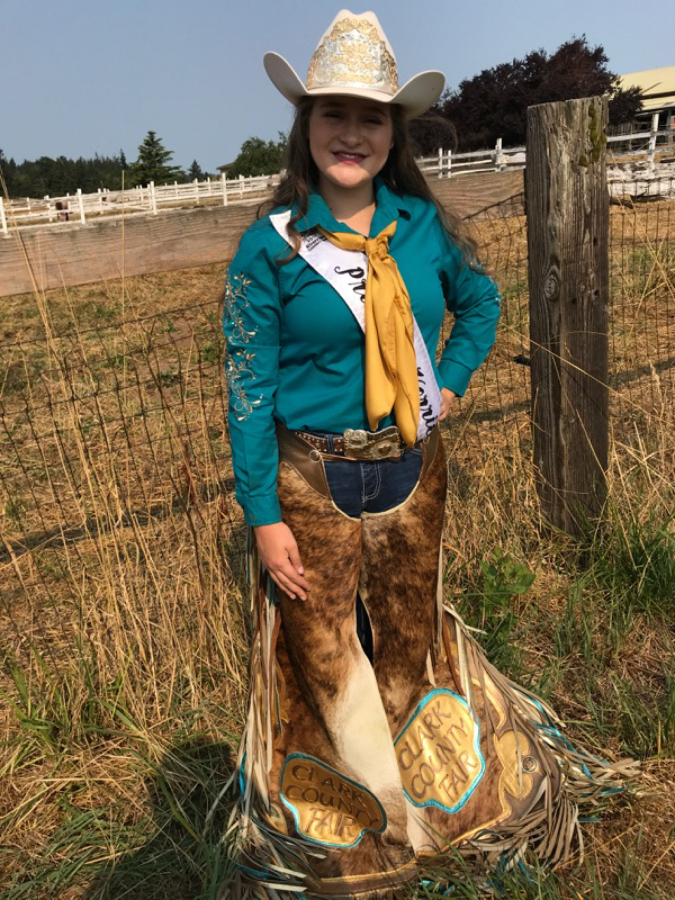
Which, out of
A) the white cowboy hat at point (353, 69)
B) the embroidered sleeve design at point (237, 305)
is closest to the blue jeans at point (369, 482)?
the embroidered sleeve design at point (237, 305)

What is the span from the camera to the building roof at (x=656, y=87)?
44750 millimetres

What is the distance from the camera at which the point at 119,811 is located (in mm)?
2146

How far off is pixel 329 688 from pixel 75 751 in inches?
40.2

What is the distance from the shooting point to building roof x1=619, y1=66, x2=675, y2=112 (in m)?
44.8

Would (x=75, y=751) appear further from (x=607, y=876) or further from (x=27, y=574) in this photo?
(x=607, y=876)

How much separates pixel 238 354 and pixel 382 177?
23.4 inches

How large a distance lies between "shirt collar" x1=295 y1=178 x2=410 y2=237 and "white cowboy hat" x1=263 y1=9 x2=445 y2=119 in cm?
20

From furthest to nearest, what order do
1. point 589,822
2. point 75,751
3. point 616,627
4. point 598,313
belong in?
point 598,313
point 616,627
point 75,751
point 589,822

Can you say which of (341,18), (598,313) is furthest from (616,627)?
(341,18)

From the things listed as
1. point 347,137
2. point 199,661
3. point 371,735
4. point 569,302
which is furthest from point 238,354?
point 569,302

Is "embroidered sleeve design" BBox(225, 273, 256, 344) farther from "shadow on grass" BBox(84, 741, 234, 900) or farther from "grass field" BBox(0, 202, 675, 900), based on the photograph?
"shadow on grass" BBox(84, 741, 234, 900)

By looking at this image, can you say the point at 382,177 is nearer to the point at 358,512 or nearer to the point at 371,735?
the point at 358,512

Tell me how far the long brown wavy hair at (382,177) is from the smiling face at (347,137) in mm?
58

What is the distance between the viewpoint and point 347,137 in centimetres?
160
